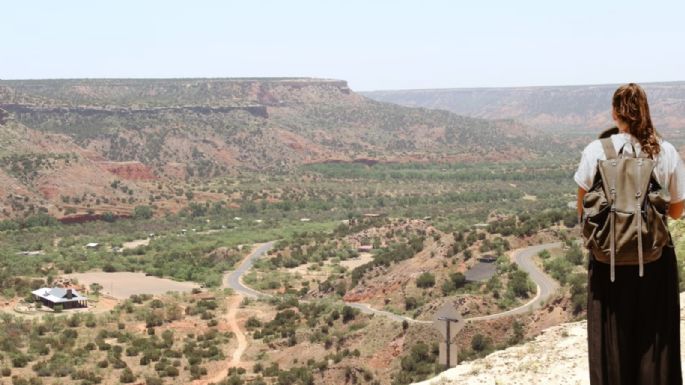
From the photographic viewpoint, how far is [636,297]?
19.8 ft

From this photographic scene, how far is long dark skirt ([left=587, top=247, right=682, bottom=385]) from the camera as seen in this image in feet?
19.7

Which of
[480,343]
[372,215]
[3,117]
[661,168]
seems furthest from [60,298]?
[3,117]

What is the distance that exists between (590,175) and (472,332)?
25386 mm

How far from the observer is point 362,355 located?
108 feet

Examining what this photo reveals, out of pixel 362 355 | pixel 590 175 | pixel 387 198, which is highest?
pixel 590 175

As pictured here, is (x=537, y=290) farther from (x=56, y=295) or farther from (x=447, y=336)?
→ (x=56, y=295)

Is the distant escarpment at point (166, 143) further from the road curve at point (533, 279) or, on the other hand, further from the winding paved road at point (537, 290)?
the road curve at point (533, 279)

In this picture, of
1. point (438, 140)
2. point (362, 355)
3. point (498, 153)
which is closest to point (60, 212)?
point (362, 355)

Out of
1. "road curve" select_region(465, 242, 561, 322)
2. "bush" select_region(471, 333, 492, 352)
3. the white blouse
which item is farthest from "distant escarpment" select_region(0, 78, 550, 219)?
the white blouse

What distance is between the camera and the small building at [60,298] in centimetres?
4781

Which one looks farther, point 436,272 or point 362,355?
point 436,272

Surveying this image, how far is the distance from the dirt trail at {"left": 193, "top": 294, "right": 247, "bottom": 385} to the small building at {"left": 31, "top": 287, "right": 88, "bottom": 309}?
7.51 metres

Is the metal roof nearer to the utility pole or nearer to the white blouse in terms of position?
the utility pole

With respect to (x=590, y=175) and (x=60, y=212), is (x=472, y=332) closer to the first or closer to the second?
(x=590, y=175)
